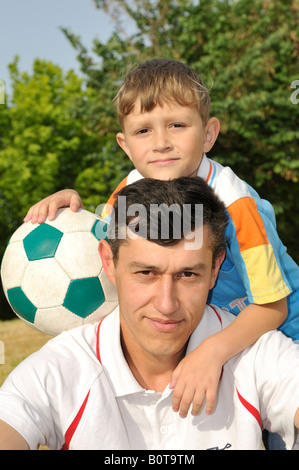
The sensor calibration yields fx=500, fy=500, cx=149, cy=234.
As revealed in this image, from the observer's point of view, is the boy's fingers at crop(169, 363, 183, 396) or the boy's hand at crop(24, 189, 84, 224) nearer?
the boy's fingers at crop(169, 363, 183, 396)

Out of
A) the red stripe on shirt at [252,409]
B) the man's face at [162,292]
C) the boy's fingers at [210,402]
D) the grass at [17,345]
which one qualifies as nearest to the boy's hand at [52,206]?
the man's face at [162,292]

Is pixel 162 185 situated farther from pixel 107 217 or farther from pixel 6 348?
pixel 6 348

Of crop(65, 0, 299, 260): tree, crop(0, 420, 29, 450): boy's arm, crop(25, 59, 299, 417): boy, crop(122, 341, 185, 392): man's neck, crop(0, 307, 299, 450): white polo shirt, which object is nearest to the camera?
crop(0, 420, 29, 450): boy's arm

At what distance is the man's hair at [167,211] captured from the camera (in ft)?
8.89

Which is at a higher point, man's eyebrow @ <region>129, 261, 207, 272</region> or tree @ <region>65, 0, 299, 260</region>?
tree @ <region>65, 0, 299, 260</region>

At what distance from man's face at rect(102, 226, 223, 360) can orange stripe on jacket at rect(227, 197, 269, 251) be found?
0.50 metres

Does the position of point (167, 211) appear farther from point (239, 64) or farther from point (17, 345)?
point (239, 64)

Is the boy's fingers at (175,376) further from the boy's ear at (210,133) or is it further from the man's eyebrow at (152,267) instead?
the boy's ear at (210,133)

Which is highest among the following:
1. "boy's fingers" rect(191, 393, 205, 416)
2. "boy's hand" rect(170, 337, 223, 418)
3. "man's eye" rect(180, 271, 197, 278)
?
"man's eye" rect(180, 271, 197, 278)

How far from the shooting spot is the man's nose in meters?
2.59

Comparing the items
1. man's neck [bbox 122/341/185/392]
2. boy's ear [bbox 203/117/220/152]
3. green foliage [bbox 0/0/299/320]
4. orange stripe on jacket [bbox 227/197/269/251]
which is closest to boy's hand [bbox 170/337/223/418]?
man's neck [bbox 122/341/185/392]

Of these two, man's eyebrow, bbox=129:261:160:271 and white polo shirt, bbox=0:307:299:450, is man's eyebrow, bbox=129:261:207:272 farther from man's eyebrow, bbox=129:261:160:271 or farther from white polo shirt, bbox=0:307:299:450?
white polo shirt, bbox=0:307:299:450

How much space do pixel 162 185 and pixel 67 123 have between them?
2648cm

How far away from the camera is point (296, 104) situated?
59.8 ft
